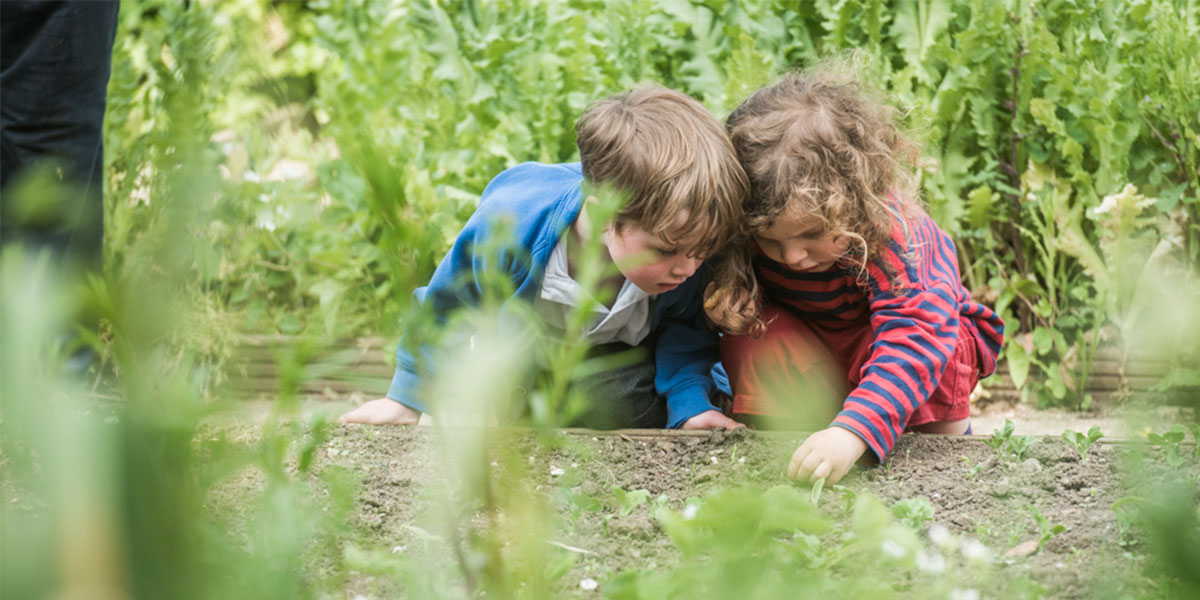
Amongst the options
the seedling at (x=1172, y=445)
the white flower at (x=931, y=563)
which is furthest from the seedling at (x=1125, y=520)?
the white flower at (x=931, y=563)

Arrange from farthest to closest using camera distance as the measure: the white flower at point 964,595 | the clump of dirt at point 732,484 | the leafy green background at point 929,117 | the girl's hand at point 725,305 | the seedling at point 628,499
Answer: the leafy green background at point 929,117, the girl's hand at point 725,305, the seedling at point 628,499, the clump of dirt at point 732,484, the white flower at point 964,595

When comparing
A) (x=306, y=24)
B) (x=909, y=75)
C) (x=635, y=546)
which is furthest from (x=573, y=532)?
(x=306, y=24)

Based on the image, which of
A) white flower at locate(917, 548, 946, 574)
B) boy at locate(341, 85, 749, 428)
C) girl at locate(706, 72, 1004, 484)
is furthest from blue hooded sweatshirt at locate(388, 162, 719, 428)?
white flower at locate(917, 548, 946, 574)

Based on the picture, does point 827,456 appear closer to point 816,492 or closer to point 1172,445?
point 816,492

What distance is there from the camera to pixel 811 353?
236cm

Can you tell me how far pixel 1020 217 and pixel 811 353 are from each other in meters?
1.07

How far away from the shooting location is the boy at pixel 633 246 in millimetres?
1943

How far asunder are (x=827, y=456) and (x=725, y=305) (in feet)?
1.63

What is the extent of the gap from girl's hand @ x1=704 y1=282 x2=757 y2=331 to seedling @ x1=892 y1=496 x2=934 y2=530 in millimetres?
756

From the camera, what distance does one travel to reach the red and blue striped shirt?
1884mm

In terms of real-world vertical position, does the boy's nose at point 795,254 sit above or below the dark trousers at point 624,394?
above

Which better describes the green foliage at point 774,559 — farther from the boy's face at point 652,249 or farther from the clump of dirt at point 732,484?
the boy's face at point 652,249

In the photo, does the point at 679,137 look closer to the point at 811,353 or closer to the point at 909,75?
the point at 811,353

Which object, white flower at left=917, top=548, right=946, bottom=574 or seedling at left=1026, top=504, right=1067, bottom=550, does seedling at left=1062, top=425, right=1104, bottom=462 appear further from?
white flower at left=917, top=548, right=946, bottom=574
